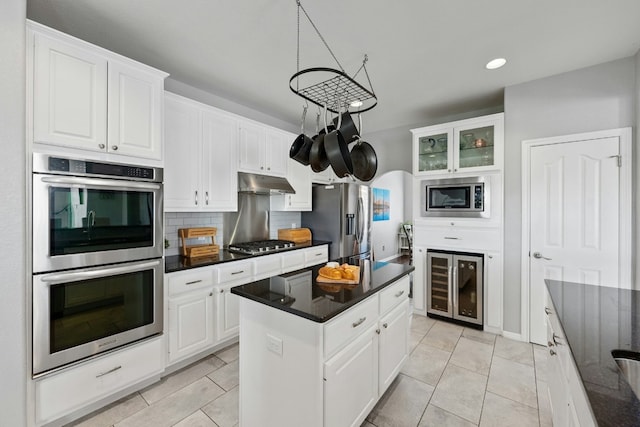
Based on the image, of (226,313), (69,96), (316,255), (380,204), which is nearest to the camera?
(69,96)

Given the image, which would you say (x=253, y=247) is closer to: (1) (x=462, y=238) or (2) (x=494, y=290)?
(1) (x=462, y=238)

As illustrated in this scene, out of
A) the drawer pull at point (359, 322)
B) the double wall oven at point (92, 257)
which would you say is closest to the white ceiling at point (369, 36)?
the double wall oven at point (92, 257)

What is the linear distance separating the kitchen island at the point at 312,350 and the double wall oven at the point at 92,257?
0.97 metres

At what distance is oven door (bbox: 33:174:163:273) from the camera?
1658mm

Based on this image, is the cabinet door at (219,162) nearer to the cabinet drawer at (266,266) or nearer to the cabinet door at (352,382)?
the cabinet drawer at (266,266)

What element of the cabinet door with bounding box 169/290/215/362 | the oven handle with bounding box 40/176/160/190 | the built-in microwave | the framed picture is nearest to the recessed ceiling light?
the built-in microwave

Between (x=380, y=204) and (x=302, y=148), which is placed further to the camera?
(x=380, y=204)

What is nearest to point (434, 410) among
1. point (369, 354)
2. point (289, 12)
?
point (369, 354)

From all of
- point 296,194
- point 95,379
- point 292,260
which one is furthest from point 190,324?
point 296,194

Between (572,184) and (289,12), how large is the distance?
314 cm

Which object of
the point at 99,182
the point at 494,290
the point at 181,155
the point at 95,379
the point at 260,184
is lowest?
the point at 95,379

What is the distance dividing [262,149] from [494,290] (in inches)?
130

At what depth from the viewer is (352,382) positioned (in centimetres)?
160

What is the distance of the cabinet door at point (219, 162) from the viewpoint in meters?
2.88
